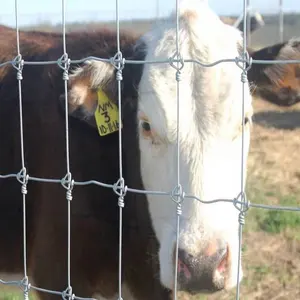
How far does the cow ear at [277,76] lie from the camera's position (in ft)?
7.78

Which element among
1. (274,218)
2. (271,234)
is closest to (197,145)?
(271,234)

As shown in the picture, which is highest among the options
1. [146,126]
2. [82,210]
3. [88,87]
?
[88,87]

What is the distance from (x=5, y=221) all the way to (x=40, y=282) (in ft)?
1.33

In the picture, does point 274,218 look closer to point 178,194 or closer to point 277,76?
point 277,76

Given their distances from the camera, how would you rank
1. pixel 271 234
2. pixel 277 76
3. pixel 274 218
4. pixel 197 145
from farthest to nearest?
1. pixel 274 218
2. pixel 271 234
3. pixel 277 76
4. pixel 197 145

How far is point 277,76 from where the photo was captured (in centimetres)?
256

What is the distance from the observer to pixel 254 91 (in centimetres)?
262

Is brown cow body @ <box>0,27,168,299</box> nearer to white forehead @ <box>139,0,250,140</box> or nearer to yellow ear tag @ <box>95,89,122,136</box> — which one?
yellow ear tag @ <box>95,89,122,136</box>

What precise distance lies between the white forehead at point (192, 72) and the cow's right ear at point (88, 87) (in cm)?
13

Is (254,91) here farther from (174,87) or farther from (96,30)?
(96,30)

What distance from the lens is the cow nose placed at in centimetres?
203

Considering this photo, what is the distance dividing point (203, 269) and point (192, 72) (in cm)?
67

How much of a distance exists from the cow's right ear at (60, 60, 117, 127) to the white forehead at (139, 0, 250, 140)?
0.41 feet

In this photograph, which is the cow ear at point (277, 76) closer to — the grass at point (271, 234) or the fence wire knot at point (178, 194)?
the grass at point (271, 234)
